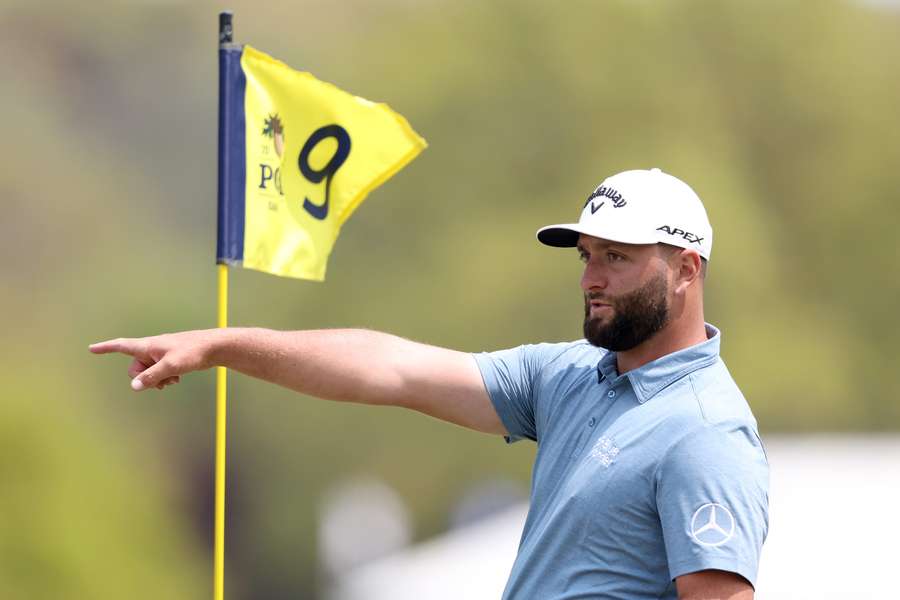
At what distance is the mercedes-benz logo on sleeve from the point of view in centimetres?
239

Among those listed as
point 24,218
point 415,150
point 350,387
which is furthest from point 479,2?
point 350,387

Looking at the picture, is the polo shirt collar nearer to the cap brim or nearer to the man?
the man

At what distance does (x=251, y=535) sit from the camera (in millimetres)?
13289

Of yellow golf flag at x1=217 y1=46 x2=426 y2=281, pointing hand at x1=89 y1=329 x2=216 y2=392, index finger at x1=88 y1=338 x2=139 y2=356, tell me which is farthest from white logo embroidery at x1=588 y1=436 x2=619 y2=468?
yellow golf flag at x1=217 y1=46 x2=426 y2=281

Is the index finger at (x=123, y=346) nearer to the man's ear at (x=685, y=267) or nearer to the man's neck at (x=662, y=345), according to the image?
the man's neck at (x=662, y=345)

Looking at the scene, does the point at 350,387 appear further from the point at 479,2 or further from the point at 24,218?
the point at 479,2

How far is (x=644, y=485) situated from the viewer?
2514mm

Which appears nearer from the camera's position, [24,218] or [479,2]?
[24,218]

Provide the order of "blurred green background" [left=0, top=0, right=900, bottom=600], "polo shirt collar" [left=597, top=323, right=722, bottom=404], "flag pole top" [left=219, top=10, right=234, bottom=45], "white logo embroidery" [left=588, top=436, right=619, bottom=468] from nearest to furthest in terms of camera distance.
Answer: "white logo embroidery" [left=588, top=436, right=619, bottom=468] < "polo shirt collar" [left=597, top=323, right=722, bottom=404] < "flag pole top" [left=219, top=10, right=234, bottom=45] < "blurred green background" [left=0, top=0, right=900, bottom=600]

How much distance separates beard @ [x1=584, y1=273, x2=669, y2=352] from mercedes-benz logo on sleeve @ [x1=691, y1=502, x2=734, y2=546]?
454 mm

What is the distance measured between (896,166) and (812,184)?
1.01m

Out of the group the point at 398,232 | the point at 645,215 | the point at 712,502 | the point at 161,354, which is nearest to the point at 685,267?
the point at 645,215

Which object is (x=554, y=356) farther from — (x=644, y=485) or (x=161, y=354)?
(x=161, y=354)

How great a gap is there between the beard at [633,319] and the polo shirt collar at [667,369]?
0.06m
